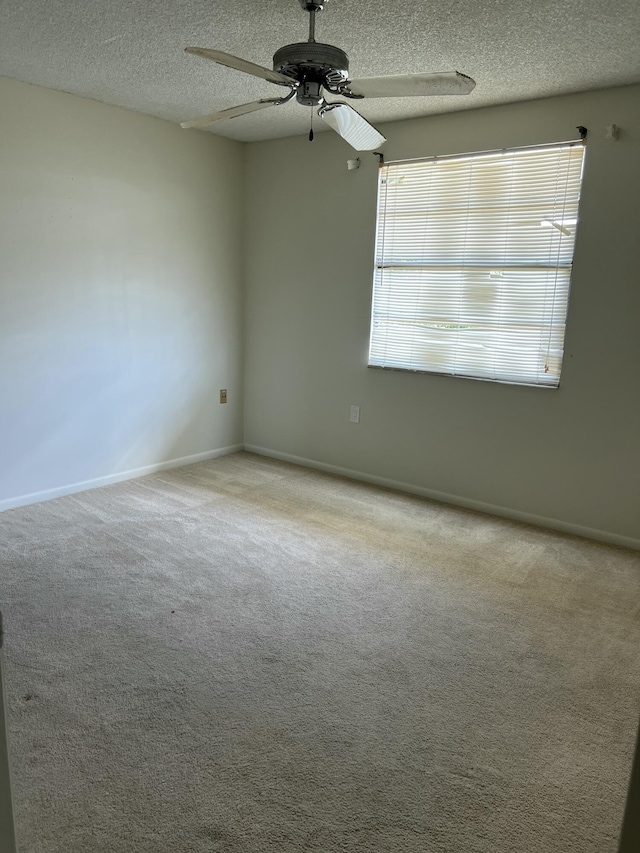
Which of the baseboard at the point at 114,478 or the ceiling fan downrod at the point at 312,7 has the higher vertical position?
the ceiling fan downrod at the point at 312,7

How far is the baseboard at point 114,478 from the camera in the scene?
11.9ft

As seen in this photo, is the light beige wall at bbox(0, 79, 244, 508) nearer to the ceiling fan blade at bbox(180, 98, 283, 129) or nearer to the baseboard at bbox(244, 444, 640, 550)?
the baseboard at bbox(244, 444, 640, 550)

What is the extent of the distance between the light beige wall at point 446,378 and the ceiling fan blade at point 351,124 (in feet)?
3.79

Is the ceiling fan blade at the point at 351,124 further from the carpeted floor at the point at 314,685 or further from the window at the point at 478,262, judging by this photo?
the carpeted floor at the point at 314,685

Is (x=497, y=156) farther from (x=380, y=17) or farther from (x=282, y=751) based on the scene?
(x=282, y=751)

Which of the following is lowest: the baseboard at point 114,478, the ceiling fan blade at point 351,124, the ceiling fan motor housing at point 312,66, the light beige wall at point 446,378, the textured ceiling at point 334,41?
the baseboard at point 114,478

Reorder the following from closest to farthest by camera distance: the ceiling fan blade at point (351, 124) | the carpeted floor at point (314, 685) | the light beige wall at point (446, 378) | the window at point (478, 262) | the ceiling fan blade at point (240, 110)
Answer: the carpeted floor at point (314, 685) < the ceiling fan blade at point (240, 110) < the ceiling fan blade at point (351, 124) < the light beige wall at point (446, 378) < the window at point (478, 262)

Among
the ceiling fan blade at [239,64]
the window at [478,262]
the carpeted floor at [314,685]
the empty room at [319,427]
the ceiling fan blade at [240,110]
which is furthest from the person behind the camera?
the window at [478,262]

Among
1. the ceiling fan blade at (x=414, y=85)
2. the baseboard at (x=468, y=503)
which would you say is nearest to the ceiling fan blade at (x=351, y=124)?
the ceiling fan blade at (x=414, y=85)

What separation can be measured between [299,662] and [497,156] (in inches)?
118

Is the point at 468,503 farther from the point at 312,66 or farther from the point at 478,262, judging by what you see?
the point at 312,66

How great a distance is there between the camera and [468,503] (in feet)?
12.6

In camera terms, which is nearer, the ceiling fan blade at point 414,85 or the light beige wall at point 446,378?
the ceiling fan blade at point 414,85

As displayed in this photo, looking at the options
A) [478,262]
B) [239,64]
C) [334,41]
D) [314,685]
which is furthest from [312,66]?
[314,685]
